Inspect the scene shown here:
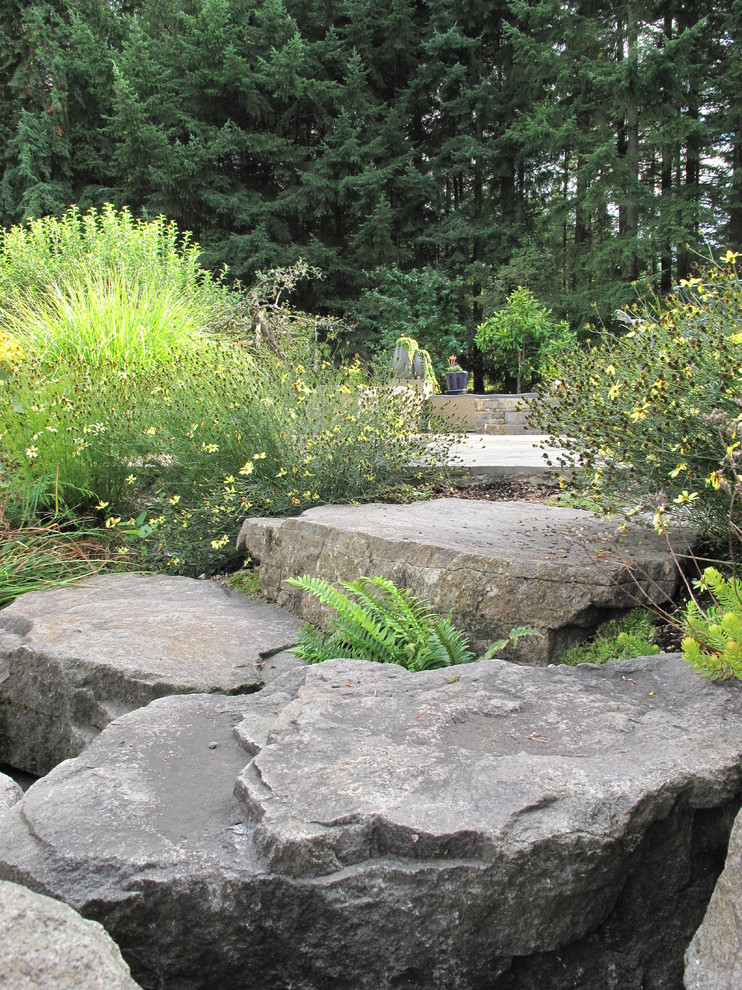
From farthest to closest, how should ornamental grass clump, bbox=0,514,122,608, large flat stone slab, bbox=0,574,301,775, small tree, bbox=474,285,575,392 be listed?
1. small tree, bbox=474,285,575,392
2. ornamental grass clump, bbox=0,514,122,608
3. large flat stone slab, bbox=0,574,301,775

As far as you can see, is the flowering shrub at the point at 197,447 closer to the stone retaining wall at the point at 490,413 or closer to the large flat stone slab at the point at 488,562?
the large flat stone slab at the point at 488,562

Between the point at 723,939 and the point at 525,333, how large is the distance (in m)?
14.1

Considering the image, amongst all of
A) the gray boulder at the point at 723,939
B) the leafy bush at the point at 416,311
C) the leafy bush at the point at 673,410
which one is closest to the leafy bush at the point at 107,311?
the leafy bush at the point at 673,410

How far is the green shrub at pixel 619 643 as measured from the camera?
2.51 meters

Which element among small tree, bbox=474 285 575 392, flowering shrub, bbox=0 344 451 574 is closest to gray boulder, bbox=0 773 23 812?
flowering shrub, bbox=0 344 451 574

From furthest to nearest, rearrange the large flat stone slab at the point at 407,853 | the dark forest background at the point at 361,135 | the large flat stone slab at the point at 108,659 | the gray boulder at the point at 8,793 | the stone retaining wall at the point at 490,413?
the dark forest background at the point at 361,135 → the stone retaining wall at the point at 490,413 → the large flat stone slab at the point at 108,659 → the gray boulder at the point at 8,793 → the large flat stone slab at the point at 407,853

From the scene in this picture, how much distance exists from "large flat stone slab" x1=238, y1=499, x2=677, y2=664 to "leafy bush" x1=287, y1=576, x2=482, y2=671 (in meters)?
0.16

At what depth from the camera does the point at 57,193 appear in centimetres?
1847

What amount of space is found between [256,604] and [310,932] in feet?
7.02

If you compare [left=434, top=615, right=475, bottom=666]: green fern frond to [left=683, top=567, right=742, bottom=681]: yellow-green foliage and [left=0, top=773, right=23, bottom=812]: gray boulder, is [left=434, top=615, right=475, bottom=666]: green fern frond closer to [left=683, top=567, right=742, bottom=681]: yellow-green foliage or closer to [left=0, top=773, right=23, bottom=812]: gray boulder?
[left=683, top=567, right=742, bottom=681]: yellow-green foliage

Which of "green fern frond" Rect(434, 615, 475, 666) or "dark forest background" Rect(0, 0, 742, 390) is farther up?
"dark forest background" Rect(0, 0, 742, 390)

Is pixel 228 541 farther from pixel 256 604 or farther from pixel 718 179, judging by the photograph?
pixel 718 179

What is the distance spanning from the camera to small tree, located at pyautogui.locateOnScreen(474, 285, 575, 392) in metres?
14.5

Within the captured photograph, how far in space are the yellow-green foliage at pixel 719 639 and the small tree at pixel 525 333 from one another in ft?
40.9
